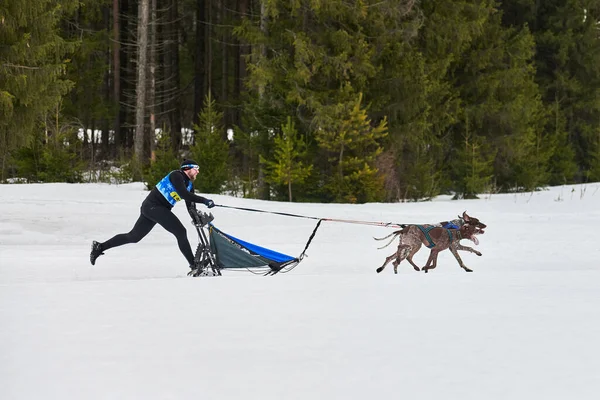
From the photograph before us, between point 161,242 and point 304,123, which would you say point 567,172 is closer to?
point 304,123

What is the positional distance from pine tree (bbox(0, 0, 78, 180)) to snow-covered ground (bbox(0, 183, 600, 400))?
3.11 meters

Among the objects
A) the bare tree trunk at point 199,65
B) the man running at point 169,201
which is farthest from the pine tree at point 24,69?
the bare tree trunk at point 199,65

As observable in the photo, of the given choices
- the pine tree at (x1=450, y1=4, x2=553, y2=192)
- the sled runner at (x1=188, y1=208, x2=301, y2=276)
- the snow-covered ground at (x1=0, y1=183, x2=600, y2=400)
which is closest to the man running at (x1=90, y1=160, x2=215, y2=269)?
the sled runner at (x1=188, y1=208, x2=301, y2=276)

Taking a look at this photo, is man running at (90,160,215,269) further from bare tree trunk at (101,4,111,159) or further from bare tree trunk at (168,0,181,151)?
bare tree trunk at (168,0,181,151)

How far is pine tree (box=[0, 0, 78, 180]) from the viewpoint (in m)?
15.6

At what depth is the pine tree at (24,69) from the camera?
15.6m

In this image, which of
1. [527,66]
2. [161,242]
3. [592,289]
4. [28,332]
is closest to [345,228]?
[161,242]

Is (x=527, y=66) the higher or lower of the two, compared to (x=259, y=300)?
higher

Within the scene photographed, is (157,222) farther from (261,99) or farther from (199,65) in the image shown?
(199,65)

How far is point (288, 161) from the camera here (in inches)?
791

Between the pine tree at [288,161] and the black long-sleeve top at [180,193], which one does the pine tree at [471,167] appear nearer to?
the pine tree at [288,161]

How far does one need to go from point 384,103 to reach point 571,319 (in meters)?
15.0

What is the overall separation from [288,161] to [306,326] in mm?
13139

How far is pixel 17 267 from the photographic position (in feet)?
37.0
